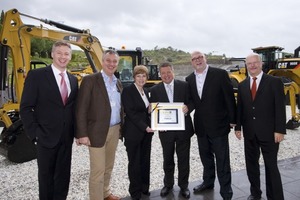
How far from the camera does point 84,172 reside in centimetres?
472

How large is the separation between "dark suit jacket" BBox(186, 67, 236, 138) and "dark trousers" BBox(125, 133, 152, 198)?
2.65ft

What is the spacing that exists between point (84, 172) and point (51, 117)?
238 centimetres

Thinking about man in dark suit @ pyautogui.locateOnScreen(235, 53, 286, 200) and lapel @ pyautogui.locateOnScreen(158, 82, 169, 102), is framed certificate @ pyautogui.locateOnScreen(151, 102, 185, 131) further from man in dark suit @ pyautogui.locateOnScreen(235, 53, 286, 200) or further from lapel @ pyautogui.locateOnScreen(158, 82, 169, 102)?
man in dark suit @ pyautogui.locateOnScreen(235, 53, 286, 200)

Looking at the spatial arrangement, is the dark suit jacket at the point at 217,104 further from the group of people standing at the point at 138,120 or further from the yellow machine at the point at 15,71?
the yellow machine at the point at 15,71

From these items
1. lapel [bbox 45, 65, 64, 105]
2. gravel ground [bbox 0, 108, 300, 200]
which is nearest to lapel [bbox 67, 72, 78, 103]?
lapel [bbox 45, 65, 64, 105]

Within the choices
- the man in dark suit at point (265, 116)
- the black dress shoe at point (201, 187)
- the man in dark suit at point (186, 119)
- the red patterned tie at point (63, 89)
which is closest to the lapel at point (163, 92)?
the man in dark suit at point (186, 119)

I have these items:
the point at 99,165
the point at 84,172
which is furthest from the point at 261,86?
the point at 84,172

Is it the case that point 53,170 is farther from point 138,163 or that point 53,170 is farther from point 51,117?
point 138,163

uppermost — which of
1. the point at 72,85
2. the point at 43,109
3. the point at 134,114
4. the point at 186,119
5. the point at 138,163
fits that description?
the point at 72,85

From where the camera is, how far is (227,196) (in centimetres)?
330

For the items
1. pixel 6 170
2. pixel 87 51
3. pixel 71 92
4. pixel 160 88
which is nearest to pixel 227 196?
pixel 160 88

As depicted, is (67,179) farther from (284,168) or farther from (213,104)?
(284,168)

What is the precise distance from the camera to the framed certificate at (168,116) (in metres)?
3.29

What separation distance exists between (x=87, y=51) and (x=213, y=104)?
15.3ft
